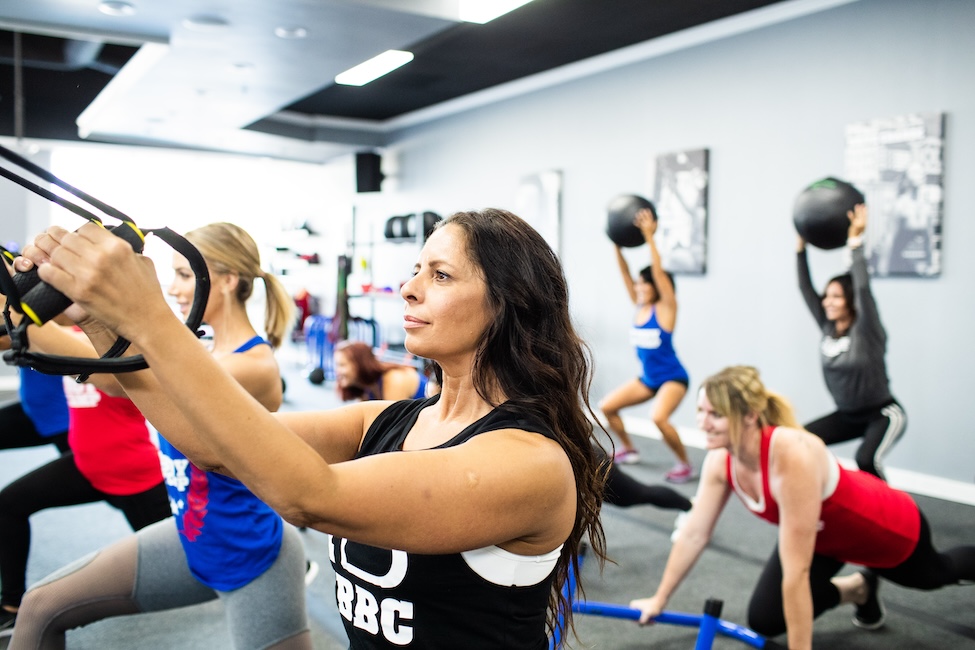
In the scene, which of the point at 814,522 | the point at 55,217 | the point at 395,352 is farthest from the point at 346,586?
the point at 55,217

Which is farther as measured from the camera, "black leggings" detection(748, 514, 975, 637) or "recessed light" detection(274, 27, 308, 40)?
"recessed light" detection(274, 27, 308, 40)

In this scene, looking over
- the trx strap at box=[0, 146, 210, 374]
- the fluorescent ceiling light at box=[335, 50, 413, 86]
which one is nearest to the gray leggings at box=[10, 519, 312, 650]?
the trx strap at box=[0, 146, 210, 374]

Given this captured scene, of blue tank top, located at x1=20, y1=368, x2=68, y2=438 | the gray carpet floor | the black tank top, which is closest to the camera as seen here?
the black tank top

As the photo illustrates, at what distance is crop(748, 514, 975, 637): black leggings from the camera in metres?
2.47

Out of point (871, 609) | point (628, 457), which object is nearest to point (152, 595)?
point (871, 609)

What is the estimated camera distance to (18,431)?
3213 millimetres

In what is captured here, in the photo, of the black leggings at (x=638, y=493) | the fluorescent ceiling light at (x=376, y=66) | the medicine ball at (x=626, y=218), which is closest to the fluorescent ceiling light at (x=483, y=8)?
the medicine ball at (x=626, y=218)

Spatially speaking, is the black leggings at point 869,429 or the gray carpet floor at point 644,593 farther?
the black leggings at point 869,429

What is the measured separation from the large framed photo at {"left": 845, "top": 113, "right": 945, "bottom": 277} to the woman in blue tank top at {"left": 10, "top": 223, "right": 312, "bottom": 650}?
4238 mm

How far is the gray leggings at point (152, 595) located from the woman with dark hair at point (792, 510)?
3.95 feet

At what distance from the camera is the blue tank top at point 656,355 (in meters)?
4.95

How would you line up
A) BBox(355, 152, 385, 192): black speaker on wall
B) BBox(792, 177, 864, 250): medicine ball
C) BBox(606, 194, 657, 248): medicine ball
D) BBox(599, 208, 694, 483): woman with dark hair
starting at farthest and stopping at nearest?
BBox(355, 152, 385, 192): black speaker on wall, BBox(606, 194, 657, 248): medicine ball, BBox(599, 208, 694, 483): woman with dark hair, BBox(792, 177, 864, 250): medicine ball

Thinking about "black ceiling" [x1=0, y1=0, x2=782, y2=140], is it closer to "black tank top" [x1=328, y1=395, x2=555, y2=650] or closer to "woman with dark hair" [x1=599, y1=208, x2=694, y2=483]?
"woman with dark hair" [x1=599, y1=208, x2=694, y2=483]

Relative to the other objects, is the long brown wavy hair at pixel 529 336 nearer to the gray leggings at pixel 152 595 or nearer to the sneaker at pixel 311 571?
the gray leggings at pixel 152 595
